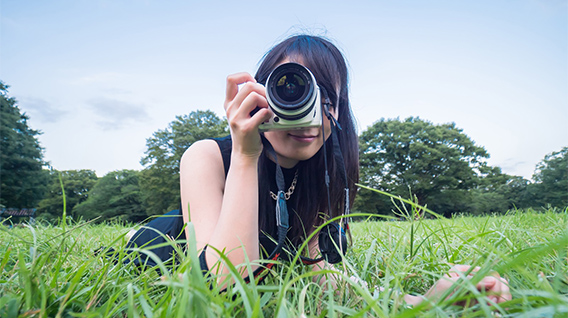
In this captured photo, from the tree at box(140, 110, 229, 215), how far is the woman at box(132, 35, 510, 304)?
1891 cm

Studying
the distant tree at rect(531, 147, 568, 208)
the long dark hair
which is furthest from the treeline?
the long dark hair

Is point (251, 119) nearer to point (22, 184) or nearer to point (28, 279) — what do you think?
point (28, 279)

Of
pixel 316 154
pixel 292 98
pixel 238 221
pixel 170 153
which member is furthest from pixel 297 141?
pixel 170 153

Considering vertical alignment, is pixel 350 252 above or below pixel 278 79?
below

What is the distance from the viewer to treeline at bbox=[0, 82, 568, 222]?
1944 centimetres

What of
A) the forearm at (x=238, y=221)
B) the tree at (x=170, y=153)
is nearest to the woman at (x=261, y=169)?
the forearm at (x=238, y=221)

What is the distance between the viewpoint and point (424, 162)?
22641 mm

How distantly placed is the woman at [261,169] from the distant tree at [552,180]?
25.7 meters

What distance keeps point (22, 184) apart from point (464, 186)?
1256 inches

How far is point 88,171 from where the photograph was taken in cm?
3459

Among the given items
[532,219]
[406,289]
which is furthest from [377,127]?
[406,289]

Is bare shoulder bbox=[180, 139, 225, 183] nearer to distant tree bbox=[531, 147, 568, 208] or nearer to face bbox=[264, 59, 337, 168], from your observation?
face bbox=[264, 59, 337, 168]

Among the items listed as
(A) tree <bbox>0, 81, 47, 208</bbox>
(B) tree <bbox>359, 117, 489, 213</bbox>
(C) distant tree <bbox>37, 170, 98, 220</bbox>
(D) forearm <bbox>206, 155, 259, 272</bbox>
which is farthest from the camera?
(C) distant tree <bbox>37, 170, 98, 220</bbox>

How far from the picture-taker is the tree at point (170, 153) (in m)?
19.7
